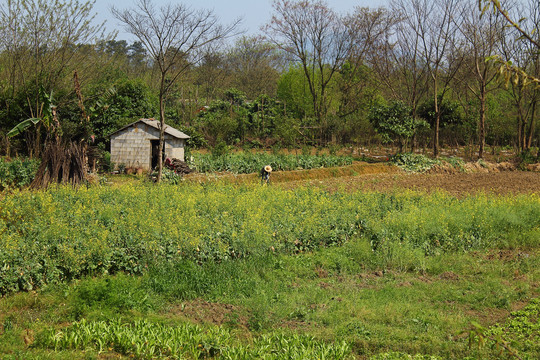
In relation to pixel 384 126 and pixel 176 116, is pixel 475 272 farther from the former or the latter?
pixel 176 116

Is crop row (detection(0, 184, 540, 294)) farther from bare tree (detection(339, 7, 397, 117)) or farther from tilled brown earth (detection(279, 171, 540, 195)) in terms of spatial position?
bare tree (detection(339, 7, 397, 117))

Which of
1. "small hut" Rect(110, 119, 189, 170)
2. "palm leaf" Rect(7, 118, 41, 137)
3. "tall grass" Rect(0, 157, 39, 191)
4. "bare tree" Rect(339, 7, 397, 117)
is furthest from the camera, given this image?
"bare tree" Rect(339, 7, 397, 117)

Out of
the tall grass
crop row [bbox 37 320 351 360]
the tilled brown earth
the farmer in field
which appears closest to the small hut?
the tall grass

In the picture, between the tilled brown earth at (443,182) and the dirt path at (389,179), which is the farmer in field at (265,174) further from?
the tilled brown earth at (443,182)

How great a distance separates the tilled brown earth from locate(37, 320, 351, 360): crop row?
13016mm

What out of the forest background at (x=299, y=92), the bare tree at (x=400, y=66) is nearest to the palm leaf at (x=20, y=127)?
the forest background at (x=299, y=92)

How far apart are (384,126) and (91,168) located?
17340 mm

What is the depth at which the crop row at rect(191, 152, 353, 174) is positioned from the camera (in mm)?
22219

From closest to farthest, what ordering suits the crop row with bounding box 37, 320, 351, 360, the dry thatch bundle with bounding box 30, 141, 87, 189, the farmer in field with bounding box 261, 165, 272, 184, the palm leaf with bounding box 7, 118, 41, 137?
1. the crop row with bounding box 37, 320, 351, 360
2. the dry thatch bundle with bounding box 30, 141, 87, 189
3. the palm leaf with bounding box 7, 118, 41, 137
4. the farmer in field with bounding box 261, 165, 272, 184

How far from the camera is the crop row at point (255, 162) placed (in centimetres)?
2222

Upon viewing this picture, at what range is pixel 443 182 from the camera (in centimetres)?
2278

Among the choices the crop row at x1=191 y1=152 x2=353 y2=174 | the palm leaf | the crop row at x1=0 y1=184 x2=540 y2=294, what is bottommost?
the crop row at x1=0 y1=184 x2=540 y2=294

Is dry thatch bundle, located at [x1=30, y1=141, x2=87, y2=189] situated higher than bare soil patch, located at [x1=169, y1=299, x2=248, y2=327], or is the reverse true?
dry thatch bundle, located at [x1=30, y1=141, x2=87, y2=189]

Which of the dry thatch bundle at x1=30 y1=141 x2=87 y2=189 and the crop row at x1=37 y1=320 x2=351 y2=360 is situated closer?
the crop row at x1=37 y1=320 x2=351 y2=360
